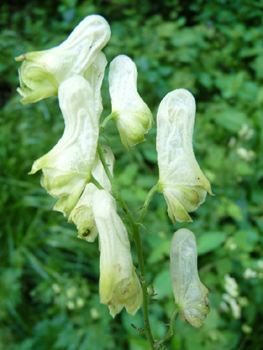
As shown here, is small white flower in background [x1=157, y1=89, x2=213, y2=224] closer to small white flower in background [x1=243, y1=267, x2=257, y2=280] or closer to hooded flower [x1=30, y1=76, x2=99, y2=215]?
hooded flower [x1=30, y1=76, x2=99, y2=215]

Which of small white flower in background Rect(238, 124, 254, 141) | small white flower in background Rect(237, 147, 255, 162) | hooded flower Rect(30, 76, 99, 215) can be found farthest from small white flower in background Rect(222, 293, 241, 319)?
hooded flower Rect(30, 76, 99, 215)

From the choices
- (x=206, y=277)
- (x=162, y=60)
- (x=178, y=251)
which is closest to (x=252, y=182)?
(x=206, y=277)

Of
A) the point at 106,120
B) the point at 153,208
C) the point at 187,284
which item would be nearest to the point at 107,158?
the point at 106,120

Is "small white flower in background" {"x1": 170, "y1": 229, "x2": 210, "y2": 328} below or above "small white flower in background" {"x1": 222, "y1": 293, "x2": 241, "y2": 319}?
below

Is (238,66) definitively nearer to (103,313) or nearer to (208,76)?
(208,76)

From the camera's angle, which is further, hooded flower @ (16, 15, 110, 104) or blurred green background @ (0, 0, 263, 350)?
blurred green background @ (0, 0, 263, 350)

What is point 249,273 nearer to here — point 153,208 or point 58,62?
point 153,208
